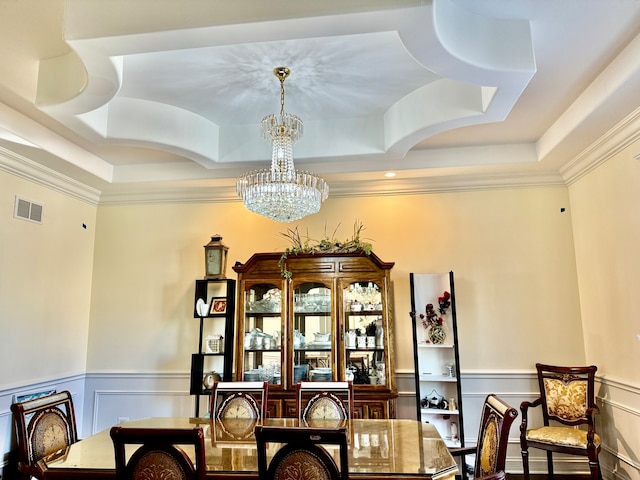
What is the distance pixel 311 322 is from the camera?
419 centimetres

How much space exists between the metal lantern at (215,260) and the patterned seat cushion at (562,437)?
123 inches

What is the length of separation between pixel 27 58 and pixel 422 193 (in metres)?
3.47

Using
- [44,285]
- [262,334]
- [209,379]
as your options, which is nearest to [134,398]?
[209,379]

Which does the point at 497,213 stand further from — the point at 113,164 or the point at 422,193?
the point at 113,164

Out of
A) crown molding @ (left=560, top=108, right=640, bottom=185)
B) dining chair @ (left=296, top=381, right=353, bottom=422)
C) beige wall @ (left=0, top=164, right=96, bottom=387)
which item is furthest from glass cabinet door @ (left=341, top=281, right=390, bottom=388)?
beige wall @ (left=0, top=164, right=96, bottom=387)

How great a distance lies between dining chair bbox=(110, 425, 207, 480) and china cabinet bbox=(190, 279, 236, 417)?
234 centimetres

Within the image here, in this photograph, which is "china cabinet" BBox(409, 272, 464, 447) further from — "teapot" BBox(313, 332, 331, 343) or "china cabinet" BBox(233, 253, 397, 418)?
"teapot" BBox(313, 332, 331, 343)

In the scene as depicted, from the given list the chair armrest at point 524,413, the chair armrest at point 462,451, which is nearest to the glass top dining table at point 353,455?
the chair armrest at point 462,451

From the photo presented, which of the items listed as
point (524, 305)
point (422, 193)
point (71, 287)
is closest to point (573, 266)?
point (524, 305)

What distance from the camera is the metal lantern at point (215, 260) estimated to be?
14.6 ft

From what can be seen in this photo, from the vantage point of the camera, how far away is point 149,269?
4.77m

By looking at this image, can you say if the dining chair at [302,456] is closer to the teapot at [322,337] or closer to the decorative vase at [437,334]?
the teapot at [322,337]

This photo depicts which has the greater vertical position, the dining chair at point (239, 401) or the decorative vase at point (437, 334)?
the decorative vase at point (437, 334)

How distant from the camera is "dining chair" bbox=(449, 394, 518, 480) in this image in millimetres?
→ 2045
